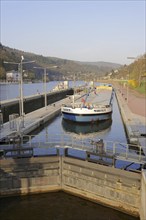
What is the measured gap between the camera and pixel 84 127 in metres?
39.0

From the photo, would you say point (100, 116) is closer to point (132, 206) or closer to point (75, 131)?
point (75, 131)

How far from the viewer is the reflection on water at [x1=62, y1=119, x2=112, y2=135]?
120 ft

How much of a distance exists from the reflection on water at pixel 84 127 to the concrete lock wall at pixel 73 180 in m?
17.7

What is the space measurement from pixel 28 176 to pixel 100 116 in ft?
84.3

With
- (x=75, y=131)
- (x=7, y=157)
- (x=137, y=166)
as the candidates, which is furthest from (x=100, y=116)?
(x=7, y=157)

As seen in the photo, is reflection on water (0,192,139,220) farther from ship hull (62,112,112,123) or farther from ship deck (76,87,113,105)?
ship deck (76,87,113,105)

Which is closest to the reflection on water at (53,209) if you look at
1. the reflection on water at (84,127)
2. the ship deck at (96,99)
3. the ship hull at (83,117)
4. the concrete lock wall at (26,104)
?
the reflection on water at (84,127)

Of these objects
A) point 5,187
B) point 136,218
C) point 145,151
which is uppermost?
point 145,151

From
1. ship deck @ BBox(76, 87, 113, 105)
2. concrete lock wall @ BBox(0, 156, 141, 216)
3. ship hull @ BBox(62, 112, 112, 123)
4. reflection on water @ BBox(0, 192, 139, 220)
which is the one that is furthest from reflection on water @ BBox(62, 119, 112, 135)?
reflection on water @ BBox(0, 192, 139, 220)

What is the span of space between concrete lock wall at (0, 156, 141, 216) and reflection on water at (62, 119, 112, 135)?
17748 mm

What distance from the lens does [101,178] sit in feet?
53.9

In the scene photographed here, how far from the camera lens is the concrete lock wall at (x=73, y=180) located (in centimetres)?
1564

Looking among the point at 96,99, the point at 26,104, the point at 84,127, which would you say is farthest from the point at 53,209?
the point at 26,104

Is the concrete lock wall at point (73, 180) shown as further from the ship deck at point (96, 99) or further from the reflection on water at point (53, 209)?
the ship deck at point (96, 99)
